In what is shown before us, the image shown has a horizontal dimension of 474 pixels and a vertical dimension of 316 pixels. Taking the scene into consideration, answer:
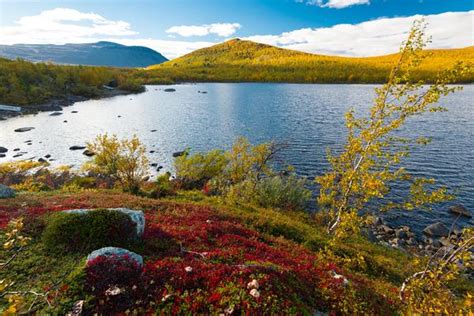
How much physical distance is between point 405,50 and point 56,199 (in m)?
22.9

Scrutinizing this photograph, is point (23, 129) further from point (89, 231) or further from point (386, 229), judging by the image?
point (386, 229)

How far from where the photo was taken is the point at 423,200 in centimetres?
1241

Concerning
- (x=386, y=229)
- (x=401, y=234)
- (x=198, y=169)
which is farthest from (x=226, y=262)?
(x=198, y=169)

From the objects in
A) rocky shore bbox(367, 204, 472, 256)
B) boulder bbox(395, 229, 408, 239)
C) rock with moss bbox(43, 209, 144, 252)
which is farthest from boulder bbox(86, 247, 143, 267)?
boulder bbox(395, 229, 408, 239)

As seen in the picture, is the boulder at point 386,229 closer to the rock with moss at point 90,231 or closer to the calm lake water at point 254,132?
the calm lake water at point 254,132

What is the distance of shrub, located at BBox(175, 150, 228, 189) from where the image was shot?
31.3 meters

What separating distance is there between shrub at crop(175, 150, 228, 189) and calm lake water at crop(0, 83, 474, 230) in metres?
10.9

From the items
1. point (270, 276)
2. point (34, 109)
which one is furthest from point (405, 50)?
point (34, 109)

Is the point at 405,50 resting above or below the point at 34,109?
above

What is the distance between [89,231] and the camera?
998 cm

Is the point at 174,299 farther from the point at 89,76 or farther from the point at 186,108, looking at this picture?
the point at 89,76

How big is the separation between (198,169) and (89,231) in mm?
22056

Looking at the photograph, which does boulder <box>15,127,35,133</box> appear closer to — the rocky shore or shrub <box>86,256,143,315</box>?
shrub <box>86,256,143,315</box>

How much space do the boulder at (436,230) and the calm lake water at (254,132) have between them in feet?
3.81
